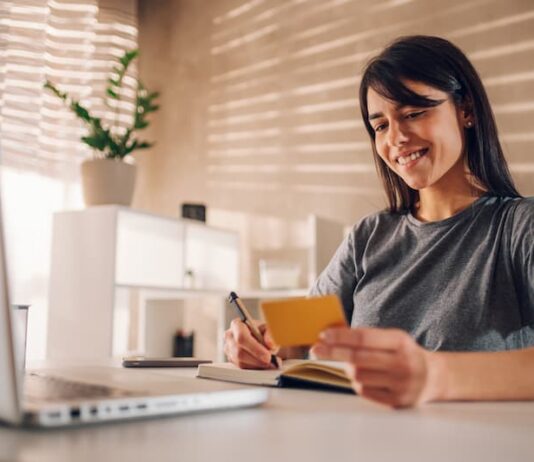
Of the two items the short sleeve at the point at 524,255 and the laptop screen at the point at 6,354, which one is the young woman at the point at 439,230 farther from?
the laptop screen at the point at 6,354

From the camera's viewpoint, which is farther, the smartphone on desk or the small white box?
the small white box

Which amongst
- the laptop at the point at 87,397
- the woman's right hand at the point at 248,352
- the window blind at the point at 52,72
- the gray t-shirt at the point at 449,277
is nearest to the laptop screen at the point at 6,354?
the laptop at the point at 87,397

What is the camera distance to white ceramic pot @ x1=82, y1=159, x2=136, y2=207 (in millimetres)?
2846

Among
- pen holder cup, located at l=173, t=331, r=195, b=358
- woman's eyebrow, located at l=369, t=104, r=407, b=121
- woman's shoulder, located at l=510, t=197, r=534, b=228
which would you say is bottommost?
pen holder cup, located at l=173, t=331, r=195, b=358

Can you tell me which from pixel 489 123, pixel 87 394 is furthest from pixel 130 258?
pixel 87 394

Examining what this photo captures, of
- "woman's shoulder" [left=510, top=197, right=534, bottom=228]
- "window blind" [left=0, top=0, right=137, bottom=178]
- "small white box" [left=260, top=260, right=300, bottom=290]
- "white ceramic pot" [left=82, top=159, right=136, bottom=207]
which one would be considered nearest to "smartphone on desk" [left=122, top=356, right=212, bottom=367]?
"woman's shoulder" [left=510, top=197, right=534, bottom=228]

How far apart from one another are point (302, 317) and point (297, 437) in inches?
5.9

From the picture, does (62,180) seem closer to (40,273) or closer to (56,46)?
(40,273)

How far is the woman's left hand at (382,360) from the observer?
25.6 inches

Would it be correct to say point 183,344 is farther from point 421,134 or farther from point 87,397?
point 87,397

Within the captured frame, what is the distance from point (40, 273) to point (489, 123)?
2377mm

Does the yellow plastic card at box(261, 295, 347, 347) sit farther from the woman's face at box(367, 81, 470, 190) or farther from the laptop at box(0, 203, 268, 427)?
the woman's face at box(367, 81, 470, 190)

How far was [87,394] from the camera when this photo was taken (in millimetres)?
637

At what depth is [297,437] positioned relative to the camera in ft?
1.86
